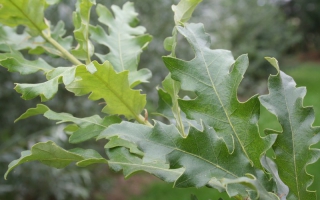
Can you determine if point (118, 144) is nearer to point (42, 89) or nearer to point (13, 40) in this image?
point (42, 89)

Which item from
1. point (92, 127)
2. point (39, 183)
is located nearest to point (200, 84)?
point (92, 127)

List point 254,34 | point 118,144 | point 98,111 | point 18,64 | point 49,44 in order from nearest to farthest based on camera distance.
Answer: point 118,144, point 18,64, point 49,44, point 98,111, point 254,34

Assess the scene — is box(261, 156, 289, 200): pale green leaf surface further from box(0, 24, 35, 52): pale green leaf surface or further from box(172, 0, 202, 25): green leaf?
box(0, 24, 35, 52): pale green leaf surface

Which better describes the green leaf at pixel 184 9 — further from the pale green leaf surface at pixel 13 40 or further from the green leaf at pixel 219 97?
the pale green leaf surface at pixel 13 40

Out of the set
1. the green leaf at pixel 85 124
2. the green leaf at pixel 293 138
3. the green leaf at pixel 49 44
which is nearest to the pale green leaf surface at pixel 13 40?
the green leaf at pixel 49 44

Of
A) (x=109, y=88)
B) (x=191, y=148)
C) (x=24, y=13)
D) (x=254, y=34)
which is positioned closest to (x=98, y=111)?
(x=24, y=13)
